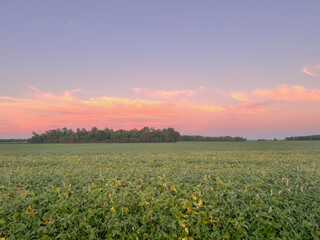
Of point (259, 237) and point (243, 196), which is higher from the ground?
point (243, 196)

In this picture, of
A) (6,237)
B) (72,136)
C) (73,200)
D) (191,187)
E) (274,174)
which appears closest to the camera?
(6,237)

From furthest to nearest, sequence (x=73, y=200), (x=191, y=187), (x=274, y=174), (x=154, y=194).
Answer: (x=274, y=174) < (x=191, y=187) < (x=154, y=194) < (x=73, y=200)

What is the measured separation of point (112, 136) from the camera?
132 metres

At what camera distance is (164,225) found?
473 cm

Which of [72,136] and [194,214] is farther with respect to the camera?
[72,136]

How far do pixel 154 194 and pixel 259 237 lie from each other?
257 cm

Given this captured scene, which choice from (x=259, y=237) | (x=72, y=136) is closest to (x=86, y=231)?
(x=259, y=237)

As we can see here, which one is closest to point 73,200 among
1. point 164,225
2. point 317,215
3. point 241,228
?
point 164,225

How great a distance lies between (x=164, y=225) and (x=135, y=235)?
666mm

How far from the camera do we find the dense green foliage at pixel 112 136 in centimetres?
13100

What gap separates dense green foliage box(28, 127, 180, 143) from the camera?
430ft

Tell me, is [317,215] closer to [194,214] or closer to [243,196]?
[243,196]

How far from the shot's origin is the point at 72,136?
13350 centimetres

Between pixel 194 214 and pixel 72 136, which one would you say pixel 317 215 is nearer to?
pixel 194 214
